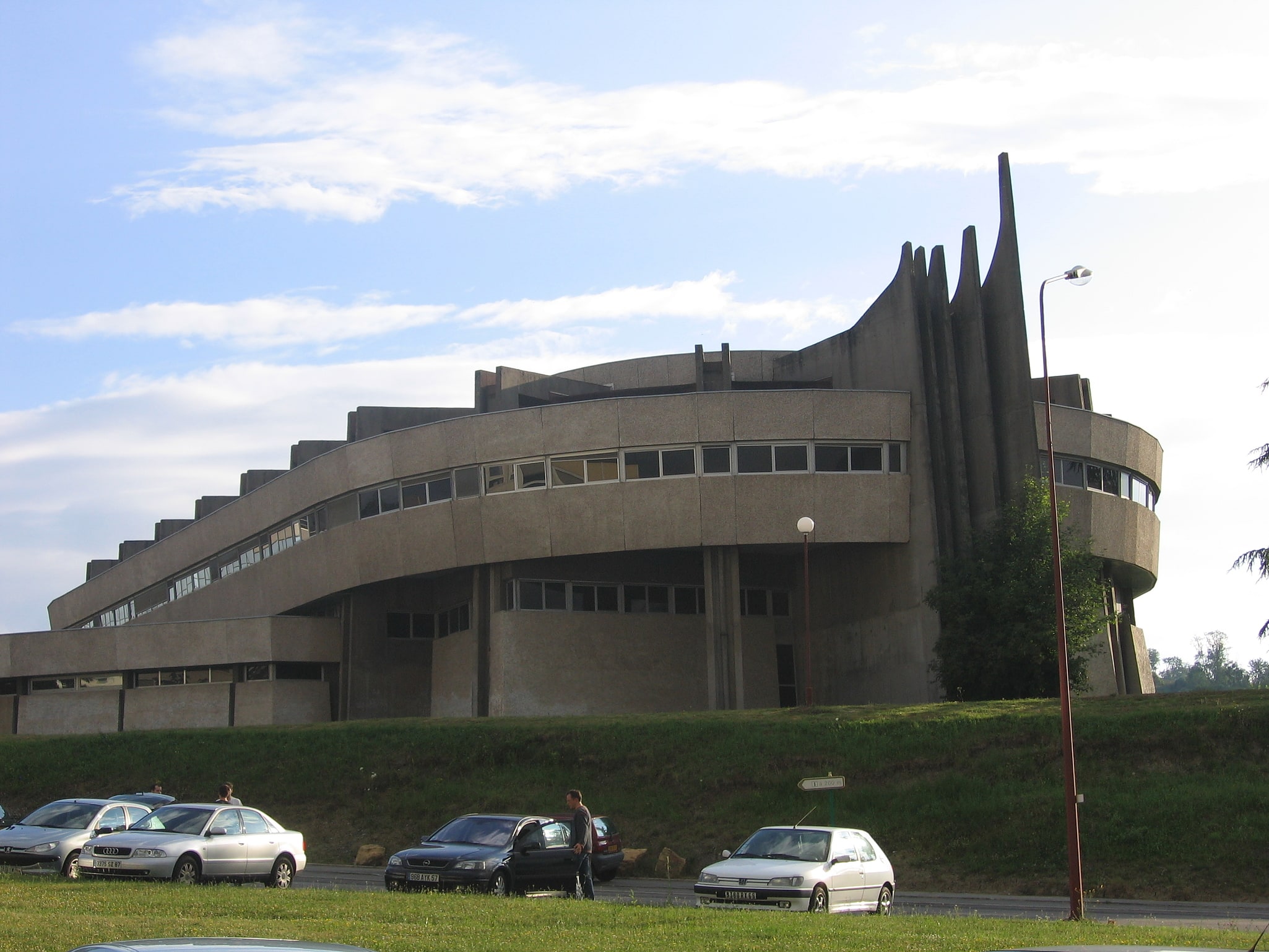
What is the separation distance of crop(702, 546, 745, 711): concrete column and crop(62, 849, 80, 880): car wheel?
2313cm

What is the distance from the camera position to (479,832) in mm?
20453

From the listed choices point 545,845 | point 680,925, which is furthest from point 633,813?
point 680,925

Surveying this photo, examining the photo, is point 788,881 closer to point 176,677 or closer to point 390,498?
point 390,498

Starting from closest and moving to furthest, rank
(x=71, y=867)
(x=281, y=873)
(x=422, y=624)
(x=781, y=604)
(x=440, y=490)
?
(x=71, y=867) < (x=281, y=873) < (x=440, y=490) < (x=781, y=604) < (x=422, y=624)

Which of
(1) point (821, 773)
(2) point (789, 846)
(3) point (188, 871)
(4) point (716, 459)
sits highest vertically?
(4) point (716, 459)

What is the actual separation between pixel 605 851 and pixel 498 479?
19.4 m

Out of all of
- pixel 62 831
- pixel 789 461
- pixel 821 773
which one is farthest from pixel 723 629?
pixel 62 831

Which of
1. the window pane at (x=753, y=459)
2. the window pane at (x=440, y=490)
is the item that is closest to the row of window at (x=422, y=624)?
the window pane at (x=440, y=490)

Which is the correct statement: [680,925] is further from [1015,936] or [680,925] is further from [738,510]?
[738,510]

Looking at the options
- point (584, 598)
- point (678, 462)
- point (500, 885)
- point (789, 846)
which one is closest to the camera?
point (789, 846)

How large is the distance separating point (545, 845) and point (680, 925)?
19.8ft

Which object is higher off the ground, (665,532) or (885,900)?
(665,532)

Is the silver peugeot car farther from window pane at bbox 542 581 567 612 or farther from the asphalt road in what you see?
window pane at bbox 542 581 567 612

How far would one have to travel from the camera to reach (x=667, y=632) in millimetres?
46031
